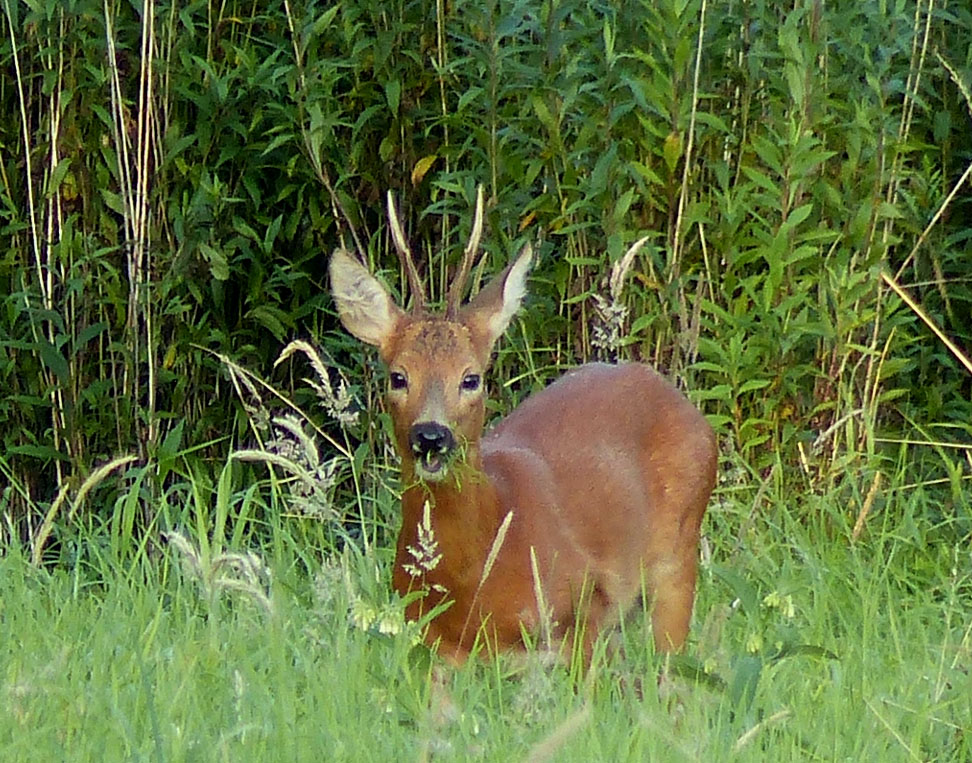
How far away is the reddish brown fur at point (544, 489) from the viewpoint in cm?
459

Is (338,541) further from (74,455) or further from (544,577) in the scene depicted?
(544,577)

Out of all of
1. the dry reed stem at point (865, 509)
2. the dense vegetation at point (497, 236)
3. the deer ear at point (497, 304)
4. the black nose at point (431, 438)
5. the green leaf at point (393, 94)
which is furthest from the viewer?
the green leaf at point (393, 94)

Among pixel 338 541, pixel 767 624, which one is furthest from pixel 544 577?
pixel 338 541

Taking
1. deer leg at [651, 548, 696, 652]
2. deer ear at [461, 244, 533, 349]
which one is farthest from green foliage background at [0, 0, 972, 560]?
deer ear at [461, 244, 533, 349]

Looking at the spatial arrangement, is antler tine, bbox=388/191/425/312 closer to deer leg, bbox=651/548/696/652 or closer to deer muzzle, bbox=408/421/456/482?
deer muzzle, bbox=408/421/456/482

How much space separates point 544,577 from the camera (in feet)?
15.4

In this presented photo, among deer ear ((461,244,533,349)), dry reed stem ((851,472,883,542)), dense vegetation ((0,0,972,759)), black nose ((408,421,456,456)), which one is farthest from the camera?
dense vegetation ((0,0,972,759))

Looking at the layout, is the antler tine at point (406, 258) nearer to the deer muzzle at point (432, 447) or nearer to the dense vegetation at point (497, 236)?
the deer muzzle at point (432, 447)

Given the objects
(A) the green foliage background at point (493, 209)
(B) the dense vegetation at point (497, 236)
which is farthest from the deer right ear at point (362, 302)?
(A) the green foliage background at point (493, 209)

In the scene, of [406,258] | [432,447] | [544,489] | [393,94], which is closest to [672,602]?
[544,489]

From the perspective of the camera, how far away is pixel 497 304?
494 cm

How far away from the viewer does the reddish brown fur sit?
459 cm

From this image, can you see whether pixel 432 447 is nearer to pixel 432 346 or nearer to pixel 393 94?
pixel 432 346

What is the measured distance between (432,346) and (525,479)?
19.0 inches
